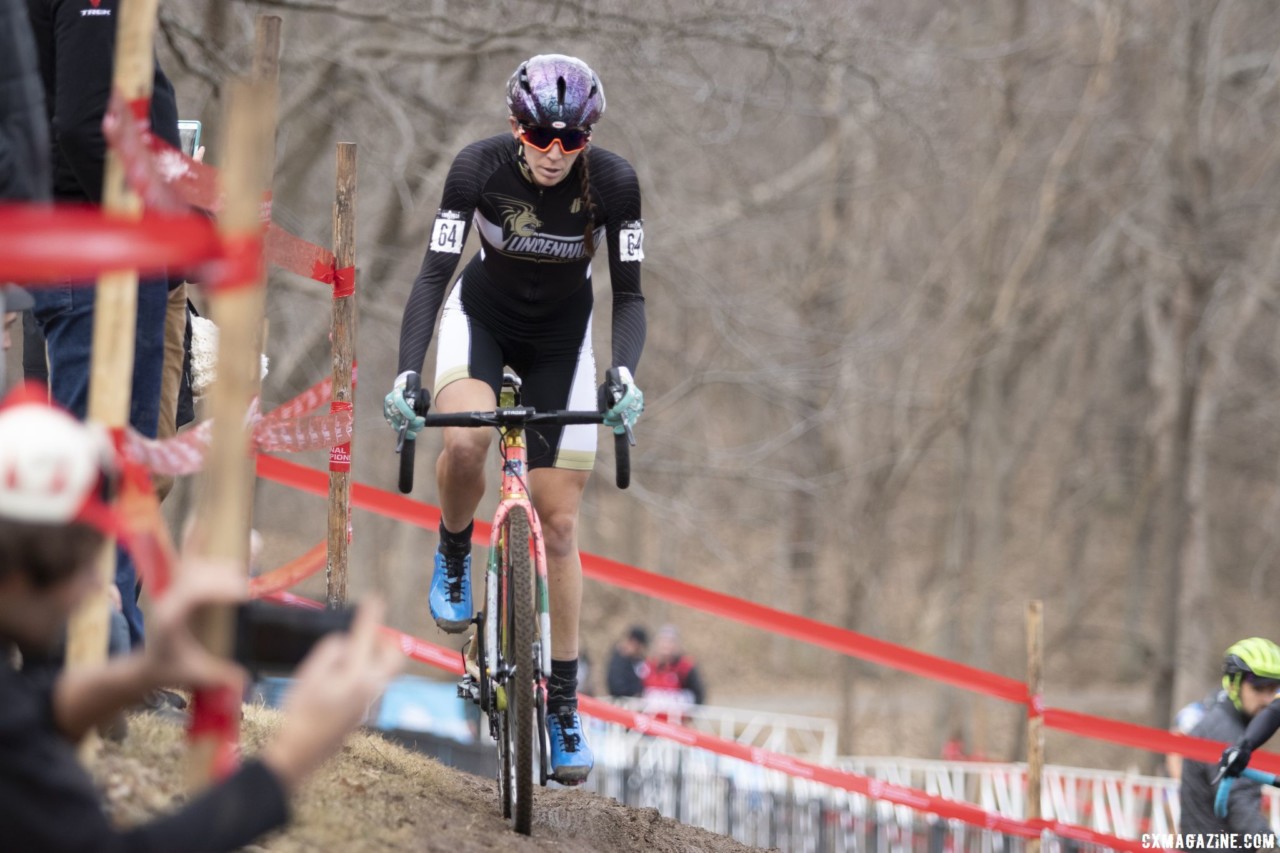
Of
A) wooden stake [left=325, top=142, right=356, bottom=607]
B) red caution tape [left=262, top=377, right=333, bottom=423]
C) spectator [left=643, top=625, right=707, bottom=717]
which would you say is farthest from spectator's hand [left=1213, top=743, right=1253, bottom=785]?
spectator [left=643, top=625, right=707, bottom=717]

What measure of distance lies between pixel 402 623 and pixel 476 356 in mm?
21298

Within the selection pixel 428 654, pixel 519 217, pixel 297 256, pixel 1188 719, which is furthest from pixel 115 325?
pixel 1188 719

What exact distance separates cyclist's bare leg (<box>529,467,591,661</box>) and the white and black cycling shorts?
6 centimetres

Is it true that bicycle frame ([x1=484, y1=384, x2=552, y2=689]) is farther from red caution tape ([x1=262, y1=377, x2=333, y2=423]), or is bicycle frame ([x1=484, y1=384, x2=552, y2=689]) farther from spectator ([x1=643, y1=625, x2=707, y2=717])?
spectator ([x1=643, y1=625, x2=707, y2=717])

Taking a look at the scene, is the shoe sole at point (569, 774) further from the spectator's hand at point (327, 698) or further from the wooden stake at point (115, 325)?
the spectator's hand at point (327, 698)

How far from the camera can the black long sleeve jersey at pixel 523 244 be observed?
20.0 feet

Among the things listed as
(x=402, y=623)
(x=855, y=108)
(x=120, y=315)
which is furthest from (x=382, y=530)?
(x=120, y=315)

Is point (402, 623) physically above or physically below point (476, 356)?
below

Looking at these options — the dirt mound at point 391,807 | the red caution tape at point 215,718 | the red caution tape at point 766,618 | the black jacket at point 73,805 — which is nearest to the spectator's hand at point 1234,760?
the red caution tape at point 766,618

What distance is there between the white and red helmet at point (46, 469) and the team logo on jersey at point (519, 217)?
11.3 feet

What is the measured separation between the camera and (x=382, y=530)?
31016 mm

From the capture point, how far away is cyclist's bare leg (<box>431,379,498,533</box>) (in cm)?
601

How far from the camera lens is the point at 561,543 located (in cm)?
618

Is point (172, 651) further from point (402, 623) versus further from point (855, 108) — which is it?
point (402, 623)
